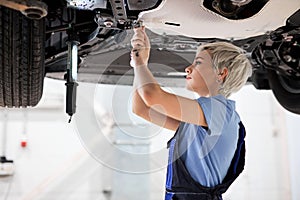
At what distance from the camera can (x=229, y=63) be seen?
1272 millimetres

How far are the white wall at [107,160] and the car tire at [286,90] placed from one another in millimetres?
1182

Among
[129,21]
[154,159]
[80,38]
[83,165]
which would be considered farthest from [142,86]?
[83,165]

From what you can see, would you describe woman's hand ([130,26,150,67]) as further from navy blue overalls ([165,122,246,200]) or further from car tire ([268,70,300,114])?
car tire ([268,70,300,114])

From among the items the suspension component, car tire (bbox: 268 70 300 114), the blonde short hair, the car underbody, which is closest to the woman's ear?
the blonde short hair

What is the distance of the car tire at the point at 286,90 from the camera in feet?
5.54

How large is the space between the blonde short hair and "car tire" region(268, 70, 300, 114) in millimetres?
481

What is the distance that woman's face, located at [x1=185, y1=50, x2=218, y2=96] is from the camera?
126 cm

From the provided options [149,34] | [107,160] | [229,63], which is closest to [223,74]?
[229,63]

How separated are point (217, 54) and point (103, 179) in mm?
2007

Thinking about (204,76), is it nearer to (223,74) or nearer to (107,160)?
(223,74)

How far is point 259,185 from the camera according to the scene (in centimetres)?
297

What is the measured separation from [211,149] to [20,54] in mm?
641

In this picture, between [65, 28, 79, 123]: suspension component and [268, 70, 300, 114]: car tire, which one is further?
[268, 70, 300, 114]: car tire

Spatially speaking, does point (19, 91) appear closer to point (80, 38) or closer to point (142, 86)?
point (80, 38)
